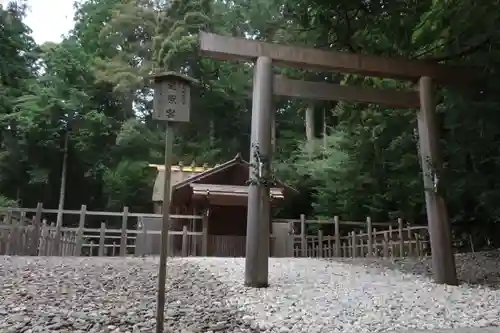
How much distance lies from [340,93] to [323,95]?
38 centimetres

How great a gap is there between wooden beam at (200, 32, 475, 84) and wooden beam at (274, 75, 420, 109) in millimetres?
306

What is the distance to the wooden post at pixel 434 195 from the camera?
24.0 feet

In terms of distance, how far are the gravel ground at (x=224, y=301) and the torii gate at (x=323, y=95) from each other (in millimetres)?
608

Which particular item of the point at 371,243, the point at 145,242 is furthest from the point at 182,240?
the point at 371,243

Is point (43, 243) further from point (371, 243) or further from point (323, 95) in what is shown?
point (371, 243)

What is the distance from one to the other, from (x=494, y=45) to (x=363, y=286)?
17.0 ft

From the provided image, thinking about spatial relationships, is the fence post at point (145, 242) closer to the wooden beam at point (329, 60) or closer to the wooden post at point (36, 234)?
the wooden post at point (36, 234)

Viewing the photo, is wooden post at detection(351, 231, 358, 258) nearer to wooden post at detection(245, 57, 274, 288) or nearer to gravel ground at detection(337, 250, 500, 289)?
gravel ground at detection(337, 250, 500, 289)

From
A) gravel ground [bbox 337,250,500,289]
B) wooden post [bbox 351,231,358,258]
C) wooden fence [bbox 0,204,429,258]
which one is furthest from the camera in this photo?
wooden post [bbox 351,231,358,258]

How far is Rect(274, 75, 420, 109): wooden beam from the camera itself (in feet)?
24.0

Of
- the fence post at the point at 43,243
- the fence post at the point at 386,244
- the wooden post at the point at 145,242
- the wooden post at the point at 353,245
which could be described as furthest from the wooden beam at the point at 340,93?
the fence post at the point at 43,243

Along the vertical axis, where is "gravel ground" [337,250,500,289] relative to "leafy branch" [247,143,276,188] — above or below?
below

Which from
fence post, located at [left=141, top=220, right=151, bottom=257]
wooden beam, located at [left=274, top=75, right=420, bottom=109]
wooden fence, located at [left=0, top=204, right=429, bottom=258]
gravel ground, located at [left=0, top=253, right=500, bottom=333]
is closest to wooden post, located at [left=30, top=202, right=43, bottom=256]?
wooden fence, located at [left=0, top=204, right=429, bottom=258]

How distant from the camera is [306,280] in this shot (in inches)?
280
